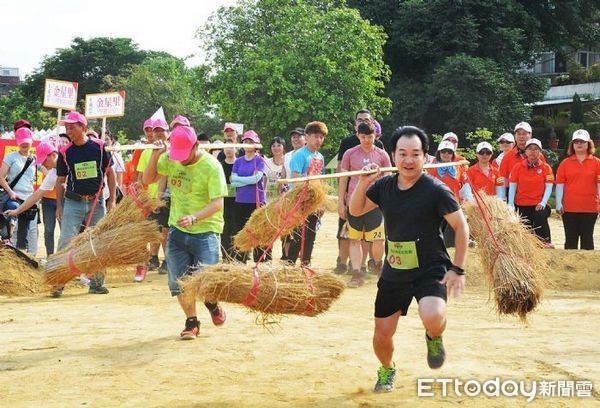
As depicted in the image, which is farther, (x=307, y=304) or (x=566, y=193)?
(x=566, y=193)

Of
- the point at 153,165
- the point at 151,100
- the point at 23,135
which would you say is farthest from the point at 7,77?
the point at 153,165

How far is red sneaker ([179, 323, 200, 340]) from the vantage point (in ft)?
23.3

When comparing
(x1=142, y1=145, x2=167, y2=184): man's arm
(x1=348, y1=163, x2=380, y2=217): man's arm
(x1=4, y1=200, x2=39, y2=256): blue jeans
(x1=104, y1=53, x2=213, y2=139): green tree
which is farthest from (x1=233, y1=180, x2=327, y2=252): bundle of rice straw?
(x1=104, y1=53, x2=213, y2=139): green tree

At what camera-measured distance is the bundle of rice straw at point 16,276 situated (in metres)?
9.99

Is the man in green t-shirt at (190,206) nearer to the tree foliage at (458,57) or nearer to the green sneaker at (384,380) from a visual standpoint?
the green sneaker at (384,380)

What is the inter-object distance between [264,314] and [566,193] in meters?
6.65

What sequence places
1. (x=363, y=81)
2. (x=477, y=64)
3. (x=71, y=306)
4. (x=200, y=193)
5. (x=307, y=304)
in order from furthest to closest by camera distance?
(x=477, y=64), (x=363, y=81), (x=71, y=306), (x=200, y=193), (x=307, y=304)

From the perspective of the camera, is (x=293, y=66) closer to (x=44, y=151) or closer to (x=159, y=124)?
(x=44, y=151)

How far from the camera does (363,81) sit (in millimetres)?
35531

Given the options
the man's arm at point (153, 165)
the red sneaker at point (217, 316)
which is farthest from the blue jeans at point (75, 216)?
the red sneaker at point (217, 316)

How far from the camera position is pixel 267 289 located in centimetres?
593

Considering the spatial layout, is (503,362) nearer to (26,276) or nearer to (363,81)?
(26,276)

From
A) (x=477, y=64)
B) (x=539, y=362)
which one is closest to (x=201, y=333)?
(x=539, y=362)

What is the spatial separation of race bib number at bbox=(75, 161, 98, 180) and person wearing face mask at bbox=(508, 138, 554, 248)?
552 cm
